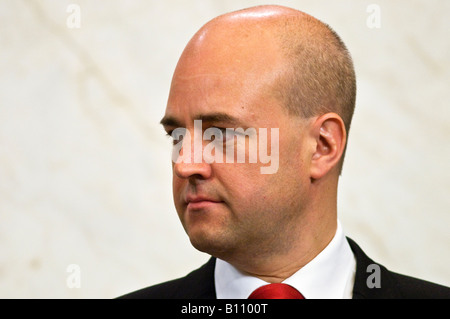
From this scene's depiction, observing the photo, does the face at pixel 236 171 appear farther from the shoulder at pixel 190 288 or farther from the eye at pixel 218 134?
the shoulder at pixel 190 288

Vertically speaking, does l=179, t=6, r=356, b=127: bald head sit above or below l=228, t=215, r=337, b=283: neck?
above

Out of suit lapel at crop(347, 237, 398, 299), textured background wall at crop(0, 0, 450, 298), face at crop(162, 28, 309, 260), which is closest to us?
face at crop(162, 28, 309, 260)

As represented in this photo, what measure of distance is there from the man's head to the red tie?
6 cm

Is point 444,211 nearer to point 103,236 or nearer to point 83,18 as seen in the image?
point 103,236

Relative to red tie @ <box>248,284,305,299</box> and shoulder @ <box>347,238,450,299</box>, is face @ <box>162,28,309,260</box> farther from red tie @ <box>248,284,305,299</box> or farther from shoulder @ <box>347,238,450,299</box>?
shoulder @ <box>347,238,450,299</box>

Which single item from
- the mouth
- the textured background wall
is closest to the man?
the mouth

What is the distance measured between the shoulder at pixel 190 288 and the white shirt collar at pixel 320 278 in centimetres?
4

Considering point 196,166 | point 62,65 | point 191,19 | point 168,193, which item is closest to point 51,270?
point 168,193

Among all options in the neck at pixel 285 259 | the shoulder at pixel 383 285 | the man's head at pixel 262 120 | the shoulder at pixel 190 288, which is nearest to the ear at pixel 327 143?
the man's head at pixel 262 120

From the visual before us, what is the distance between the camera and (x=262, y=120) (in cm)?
149

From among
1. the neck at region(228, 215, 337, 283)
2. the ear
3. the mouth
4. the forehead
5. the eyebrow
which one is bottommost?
the neck at region(228, 215, 337, 283)

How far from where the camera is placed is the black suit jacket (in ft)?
5.29

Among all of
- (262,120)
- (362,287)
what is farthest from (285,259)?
(262,120)

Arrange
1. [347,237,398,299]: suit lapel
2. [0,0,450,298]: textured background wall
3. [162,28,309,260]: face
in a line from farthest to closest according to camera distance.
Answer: [0,0,450,298]: textured background wall < [347,237,398,299]: suit lapel < [162,28,309,260]: face
